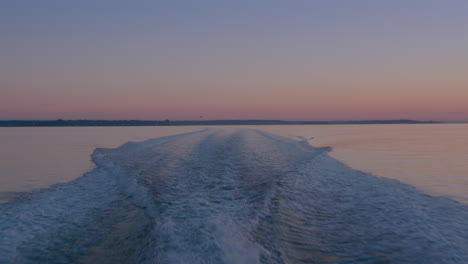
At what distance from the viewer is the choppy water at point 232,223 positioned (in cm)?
470

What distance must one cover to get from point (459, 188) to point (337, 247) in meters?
6.32

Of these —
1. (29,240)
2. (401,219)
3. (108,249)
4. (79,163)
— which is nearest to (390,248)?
(401,219)

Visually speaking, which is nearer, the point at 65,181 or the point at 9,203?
the point at 9,203

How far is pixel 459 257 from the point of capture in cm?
461

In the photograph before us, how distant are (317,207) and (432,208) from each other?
97.4 inches

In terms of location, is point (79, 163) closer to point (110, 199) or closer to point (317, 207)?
point (110, 199)

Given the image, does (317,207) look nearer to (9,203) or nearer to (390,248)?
(390,248)

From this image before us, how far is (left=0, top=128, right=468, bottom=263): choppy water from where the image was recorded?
15.4ft

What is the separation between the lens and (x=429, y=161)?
15125mm

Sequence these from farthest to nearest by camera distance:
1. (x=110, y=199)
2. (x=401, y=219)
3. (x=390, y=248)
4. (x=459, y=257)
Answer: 1. (x=110, y=199)
2. (x=401, y=219)
3. (x=390, y=248)
4. (x=459, y=257)

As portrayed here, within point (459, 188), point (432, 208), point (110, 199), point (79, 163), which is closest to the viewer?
point (432, 208)

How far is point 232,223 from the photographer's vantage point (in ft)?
19.7

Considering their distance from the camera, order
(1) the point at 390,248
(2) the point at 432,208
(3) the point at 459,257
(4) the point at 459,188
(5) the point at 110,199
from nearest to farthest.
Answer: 1. (3) the point at 459,257
2. (1) the point at 390,248
3. (2) the point at 432,208
4. (5) the point at 110,199
5. (4) the point at 459,188

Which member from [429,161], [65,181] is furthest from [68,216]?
[429,161]
